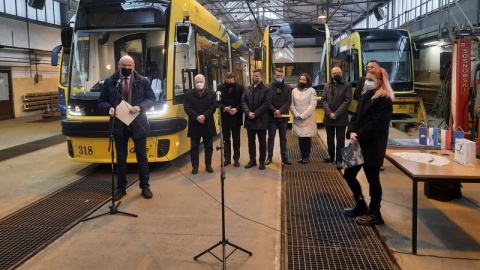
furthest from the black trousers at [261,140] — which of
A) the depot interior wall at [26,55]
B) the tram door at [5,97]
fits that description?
the tram door at [5,97]

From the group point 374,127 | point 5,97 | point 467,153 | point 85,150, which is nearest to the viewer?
point 467,153

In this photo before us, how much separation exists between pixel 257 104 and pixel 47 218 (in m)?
3.69

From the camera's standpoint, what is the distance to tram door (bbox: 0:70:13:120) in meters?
16.4

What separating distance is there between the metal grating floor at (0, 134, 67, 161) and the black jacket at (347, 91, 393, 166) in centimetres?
770

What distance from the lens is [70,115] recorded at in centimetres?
695

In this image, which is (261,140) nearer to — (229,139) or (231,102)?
(229,139)

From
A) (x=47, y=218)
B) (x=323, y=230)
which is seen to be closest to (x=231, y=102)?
(x=323, y=230)

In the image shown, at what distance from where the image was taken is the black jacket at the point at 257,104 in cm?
718

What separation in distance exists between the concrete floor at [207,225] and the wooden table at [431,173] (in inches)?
19.2

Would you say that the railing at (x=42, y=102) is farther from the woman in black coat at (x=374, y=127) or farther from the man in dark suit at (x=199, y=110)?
the woman in black coat at (x=374, y=127)

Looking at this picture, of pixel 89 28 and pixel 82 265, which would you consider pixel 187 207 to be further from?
pixel 89 28

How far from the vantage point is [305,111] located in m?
7.54

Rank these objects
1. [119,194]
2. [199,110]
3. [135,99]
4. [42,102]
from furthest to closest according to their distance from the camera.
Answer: [42,102], [199,110], [119,194], [135,99]

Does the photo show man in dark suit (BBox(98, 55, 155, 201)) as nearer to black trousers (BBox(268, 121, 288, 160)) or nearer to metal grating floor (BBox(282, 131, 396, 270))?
metal grating floor (BBox(282, 131, 396, 270))
